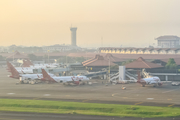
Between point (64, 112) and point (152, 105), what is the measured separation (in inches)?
772

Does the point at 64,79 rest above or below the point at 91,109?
above

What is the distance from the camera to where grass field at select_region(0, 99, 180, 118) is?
5297cm

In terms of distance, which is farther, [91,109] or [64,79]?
[64,79]

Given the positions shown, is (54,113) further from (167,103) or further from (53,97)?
(167,103)

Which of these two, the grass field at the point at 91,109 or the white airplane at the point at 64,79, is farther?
the white airplane at the point at 64,79

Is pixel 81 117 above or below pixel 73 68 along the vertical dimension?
below

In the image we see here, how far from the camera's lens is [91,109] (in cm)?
5722

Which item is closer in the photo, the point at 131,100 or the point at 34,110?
the point at 34,110

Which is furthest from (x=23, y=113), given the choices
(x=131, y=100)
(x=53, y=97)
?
(x=131, y=100)

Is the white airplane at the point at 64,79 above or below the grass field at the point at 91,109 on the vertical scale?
above

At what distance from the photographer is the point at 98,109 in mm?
56844

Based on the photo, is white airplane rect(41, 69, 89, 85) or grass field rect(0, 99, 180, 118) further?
white airplane rect(41, 69, 89, 85)

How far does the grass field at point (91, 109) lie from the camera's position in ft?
174

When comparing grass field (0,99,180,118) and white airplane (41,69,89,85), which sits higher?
white airplane (41,69,89,85)
